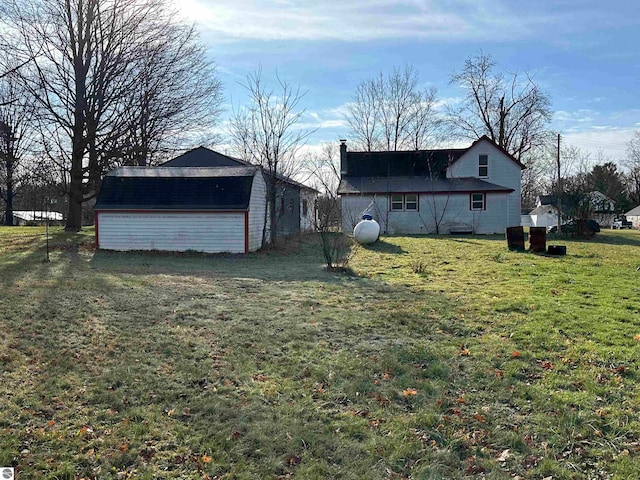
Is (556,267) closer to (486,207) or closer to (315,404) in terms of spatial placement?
(315,404)

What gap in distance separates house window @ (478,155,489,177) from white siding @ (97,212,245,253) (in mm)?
17368

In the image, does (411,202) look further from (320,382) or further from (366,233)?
(320,382)

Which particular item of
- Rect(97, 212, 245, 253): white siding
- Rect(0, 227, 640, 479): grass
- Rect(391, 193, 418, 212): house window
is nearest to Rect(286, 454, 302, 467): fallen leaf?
Rect(0, 227, 640, 479): grass

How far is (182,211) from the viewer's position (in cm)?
1638

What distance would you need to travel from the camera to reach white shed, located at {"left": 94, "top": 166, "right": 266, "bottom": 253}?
1631 centimetres

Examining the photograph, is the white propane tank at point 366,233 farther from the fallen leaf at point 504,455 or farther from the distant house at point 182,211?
the fallen leaf at point 504,455

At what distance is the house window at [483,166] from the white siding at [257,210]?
15.4 metres

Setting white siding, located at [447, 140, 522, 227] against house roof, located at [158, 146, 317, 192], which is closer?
house roof, located at [158, 146, 317, 192]

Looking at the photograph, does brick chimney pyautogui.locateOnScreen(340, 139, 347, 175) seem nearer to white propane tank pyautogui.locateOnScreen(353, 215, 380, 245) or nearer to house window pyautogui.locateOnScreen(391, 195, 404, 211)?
house window pyautogui.locateOnScreen(391, 195, 404, 211)

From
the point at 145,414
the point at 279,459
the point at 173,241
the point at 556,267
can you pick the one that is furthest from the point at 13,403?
the point at 173,241

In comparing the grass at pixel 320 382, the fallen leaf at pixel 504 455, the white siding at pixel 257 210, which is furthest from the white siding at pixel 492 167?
the fallen leaf at pixel 504 455

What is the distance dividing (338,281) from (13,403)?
22.7 ft

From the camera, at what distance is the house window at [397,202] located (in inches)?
1069

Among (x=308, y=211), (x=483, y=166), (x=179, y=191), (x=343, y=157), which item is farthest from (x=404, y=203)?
(x=179, y=191)
